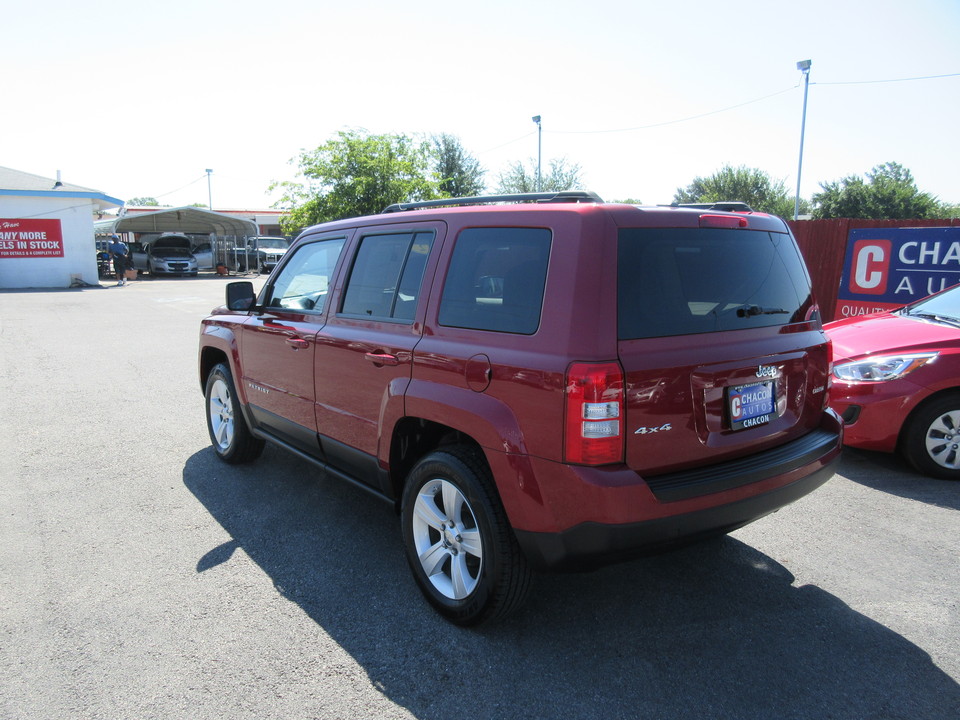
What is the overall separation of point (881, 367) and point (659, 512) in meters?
3.35

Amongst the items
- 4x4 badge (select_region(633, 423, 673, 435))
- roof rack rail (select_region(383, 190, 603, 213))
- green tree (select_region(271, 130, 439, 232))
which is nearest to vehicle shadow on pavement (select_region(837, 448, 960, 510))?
4x4 badge (select_region(633, 423, 673, 435))

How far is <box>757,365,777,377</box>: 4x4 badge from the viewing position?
2.89 m

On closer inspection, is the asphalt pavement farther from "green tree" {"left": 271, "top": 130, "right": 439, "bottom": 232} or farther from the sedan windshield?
"green tree" {"left": 271, "top": 130, "right": 439, "bottom": 232}

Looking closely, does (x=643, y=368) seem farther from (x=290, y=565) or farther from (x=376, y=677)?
(x=290, y=565)

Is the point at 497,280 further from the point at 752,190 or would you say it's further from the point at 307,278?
the point at 752,190

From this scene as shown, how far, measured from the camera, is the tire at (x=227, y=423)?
16.6 ft

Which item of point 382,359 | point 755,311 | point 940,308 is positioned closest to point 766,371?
point 755,311

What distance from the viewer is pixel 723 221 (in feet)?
9.61

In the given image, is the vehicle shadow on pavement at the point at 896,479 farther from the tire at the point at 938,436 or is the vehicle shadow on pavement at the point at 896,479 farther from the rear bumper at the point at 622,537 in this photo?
the rear bumper at the point at 622,537

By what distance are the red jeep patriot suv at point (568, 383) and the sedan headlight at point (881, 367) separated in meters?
1.92

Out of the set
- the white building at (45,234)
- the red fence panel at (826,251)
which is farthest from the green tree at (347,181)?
the red fence panel at (826,251)

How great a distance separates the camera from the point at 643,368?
8.25 ft

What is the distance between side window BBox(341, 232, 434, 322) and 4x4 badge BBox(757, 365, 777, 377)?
5.25 feet

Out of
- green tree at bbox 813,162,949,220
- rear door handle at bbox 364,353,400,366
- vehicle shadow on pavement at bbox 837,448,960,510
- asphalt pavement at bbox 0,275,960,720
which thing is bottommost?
asphalt pavement at bbox 0,275,960,720
